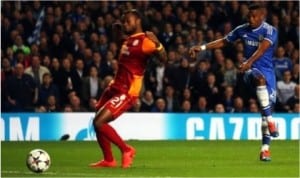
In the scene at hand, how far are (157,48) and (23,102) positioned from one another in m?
10.4

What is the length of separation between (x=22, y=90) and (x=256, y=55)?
375 inches

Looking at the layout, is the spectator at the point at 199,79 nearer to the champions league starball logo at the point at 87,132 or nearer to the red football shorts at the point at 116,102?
the champions league starball logo at the point at 87,132

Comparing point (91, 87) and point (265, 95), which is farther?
point (91, 87)

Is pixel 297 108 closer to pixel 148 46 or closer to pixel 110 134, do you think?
pixel 148 46

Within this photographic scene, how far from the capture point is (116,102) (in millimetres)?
14922

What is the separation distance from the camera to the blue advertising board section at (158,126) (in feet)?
78.9

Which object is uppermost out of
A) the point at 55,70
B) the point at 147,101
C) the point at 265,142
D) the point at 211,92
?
the point at 55,70

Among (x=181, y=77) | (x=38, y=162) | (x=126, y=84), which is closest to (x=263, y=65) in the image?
(x=126, y=84)

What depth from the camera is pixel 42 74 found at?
2469 cm

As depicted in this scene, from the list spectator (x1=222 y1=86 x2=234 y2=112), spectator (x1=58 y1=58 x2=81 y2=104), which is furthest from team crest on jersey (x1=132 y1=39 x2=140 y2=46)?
spectator (x1=222 y1=86 x2=234 y2=112)

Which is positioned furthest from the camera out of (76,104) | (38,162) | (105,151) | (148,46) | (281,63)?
(281,63)

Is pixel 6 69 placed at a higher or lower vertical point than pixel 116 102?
higher

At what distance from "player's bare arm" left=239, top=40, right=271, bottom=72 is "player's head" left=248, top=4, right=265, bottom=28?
35 cm

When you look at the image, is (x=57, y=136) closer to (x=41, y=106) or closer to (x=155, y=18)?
(x=41, y=106)
